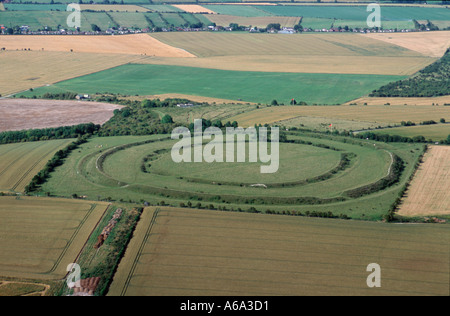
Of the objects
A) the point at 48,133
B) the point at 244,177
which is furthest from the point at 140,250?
the point at 48,133

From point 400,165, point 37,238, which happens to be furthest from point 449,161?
point 37,238

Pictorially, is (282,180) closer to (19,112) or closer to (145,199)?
(145,199)

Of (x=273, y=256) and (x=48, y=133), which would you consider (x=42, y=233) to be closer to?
(x=273, y=256)

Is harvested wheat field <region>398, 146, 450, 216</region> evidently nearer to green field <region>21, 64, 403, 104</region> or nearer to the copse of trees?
green field <region>21, 64, 403, 104</region>

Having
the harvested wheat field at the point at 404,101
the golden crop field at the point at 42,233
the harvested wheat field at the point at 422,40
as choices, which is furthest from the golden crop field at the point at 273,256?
the harvested wheat field at the point at 422,40

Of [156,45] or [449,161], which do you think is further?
[156,45]
